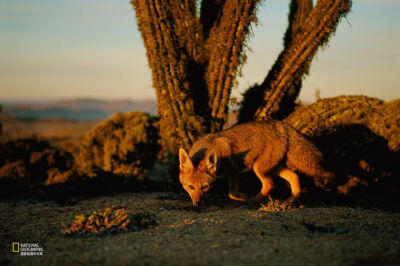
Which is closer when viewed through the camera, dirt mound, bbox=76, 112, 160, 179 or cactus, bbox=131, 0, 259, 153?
cactus, bbox=131, 0, 259, 153

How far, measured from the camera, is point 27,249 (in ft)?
16.8

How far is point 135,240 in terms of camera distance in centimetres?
532

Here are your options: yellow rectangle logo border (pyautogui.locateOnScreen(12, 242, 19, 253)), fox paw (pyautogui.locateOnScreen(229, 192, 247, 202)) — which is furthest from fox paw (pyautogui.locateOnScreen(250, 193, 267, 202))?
yellow rectangle logo border (pyautogui.locateOnScreen(12, 242, 19, 253))

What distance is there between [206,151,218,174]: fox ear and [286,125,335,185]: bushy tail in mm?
1517

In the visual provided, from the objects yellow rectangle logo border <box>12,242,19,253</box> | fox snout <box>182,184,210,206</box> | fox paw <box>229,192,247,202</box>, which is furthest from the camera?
fox paw <box>229,192,247,202</box>

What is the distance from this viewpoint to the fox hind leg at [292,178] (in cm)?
823

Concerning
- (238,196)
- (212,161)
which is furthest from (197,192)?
(238,196)

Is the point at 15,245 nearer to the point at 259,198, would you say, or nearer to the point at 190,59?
the point at 259,198

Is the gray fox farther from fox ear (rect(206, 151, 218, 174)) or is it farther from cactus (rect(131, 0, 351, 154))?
cactus (rect(131, 0, 351, 154))

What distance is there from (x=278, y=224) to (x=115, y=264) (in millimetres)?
2443

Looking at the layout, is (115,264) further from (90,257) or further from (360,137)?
(360,137)

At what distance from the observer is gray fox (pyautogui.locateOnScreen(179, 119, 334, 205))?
7.77m

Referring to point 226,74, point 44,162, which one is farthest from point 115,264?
point 44,162

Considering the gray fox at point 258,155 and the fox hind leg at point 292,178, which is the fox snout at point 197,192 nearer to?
the gray fox at point 258,155
